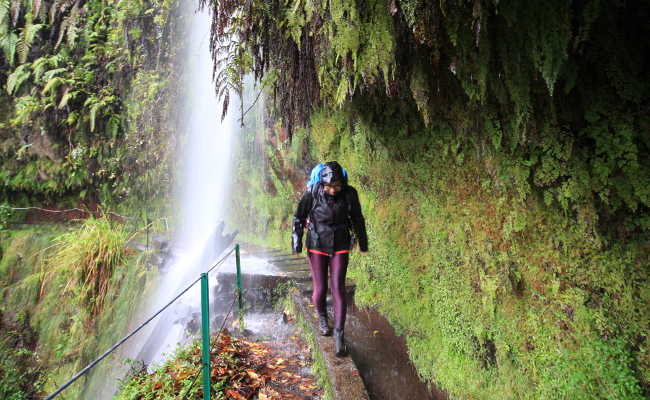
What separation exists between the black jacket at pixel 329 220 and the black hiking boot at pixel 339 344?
75 centimetres

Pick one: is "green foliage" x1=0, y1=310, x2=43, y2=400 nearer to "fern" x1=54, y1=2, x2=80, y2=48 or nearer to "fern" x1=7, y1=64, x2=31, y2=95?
"fern" x1=7, y1=64, x2=31, y2=95

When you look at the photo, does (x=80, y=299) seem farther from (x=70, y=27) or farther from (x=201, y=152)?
(x=70, y=27)

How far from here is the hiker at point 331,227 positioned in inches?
127

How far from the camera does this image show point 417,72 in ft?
7.89

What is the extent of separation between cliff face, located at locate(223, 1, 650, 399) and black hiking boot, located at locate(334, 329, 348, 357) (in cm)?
84

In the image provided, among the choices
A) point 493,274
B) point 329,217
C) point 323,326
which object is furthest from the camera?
point 323,326

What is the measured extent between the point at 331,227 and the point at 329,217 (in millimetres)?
99

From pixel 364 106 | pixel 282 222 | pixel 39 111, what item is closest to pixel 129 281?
pixel 282 222

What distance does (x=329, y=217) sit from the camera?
3256mm

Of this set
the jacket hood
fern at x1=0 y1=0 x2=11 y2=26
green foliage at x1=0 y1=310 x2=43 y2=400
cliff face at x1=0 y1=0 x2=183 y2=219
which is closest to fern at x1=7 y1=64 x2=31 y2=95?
cliff face at x1=0 y1=0 x2=183 y2=219

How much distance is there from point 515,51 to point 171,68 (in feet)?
36.3

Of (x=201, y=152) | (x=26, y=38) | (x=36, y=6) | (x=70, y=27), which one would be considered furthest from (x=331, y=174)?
(x=26, y=38)

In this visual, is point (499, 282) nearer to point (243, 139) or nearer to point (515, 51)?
point (515, 51)

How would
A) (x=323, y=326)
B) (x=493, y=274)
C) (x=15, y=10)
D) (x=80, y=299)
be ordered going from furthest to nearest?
(x=15, y=10)
(x=80, y=299)
(x=323, y=326)
(x=493, y=274)
